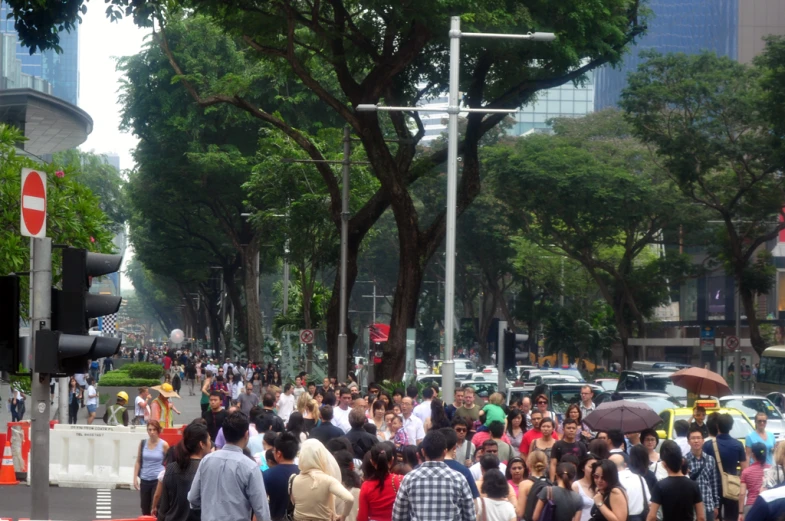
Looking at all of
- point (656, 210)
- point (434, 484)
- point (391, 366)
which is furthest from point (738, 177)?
point (434, 484)

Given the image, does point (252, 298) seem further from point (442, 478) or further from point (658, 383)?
point (442, 478)

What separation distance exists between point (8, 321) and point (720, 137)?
3600cm

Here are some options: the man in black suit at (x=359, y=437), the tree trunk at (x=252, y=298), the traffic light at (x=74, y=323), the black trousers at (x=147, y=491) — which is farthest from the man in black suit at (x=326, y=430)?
the tree trunk at (x=252, y=298)

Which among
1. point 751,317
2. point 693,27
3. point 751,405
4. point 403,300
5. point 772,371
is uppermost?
point 693,27

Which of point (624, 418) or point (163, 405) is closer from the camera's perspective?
point (624, 418)

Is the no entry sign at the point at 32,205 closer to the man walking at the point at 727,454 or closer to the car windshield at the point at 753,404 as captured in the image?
the man walking at the point at 727,454

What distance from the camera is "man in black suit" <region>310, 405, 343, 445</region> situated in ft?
40.1

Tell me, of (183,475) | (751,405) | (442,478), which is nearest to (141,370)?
(751,405)

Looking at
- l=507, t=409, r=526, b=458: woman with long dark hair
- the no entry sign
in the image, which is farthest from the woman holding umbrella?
the no entry sign

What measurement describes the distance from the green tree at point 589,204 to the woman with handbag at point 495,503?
36989 millimetres

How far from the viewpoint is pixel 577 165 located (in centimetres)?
4553

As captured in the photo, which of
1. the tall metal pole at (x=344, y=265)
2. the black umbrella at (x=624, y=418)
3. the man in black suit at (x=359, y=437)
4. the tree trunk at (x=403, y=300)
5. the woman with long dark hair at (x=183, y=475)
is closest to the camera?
the woman with long dark hair at (x=183, y=475)

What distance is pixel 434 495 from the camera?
7.61 m

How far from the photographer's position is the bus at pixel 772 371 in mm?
41062
